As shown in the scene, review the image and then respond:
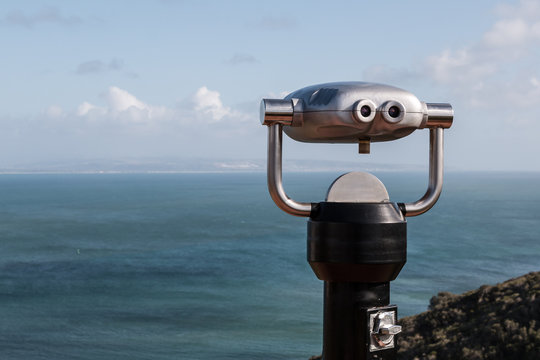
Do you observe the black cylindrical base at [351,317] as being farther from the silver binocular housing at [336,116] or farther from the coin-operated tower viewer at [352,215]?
the silver binocular housing at [336,116]

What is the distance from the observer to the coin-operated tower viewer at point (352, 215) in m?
1.92

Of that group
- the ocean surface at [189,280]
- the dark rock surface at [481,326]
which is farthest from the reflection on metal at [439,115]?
the ocean surface at [189,280]

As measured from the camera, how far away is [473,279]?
169 ft

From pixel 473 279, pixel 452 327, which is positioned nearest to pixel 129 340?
pixel 452 327

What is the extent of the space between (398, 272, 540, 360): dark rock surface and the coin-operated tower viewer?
10.9 metres

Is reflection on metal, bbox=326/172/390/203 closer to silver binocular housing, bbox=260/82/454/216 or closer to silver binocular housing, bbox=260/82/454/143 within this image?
silver binocular housing, bbox=260/82/454/216

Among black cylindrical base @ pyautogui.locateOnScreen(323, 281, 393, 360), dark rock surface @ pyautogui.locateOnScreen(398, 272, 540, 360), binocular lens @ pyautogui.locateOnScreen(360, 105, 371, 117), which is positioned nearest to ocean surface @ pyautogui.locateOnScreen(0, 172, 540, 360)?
dark rock surface @ pyautogui.locateOnScreen(398, 272, 540, 360)

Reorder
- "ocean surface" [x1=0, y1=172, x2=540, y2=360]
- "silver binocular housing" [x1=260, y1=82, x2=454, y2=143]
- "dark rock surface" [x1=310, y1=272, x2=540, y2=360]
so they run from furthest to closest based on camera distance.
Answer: "ocean surface" [x1=0, y1=172, x2=540, y2=360], "dark rock surface" [x1=310, y1=272, x2=540, y2=360], "silver binocular housing" [x1=260, y1=82, x2=454, y2=143]

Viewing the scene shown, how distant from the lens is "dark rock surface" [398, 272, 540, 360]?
14195 millimetres

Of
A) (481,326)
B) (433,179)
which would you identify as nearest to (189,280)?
(481,326)

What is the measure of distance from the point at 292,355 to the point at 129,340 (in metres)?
9.41

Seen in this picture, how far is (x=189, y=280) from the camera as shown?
51531 mm

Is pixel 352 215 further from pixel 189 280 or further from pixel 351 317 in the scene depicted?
pixel 189 280

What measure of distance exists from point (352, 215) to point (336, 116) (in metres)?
0.28
